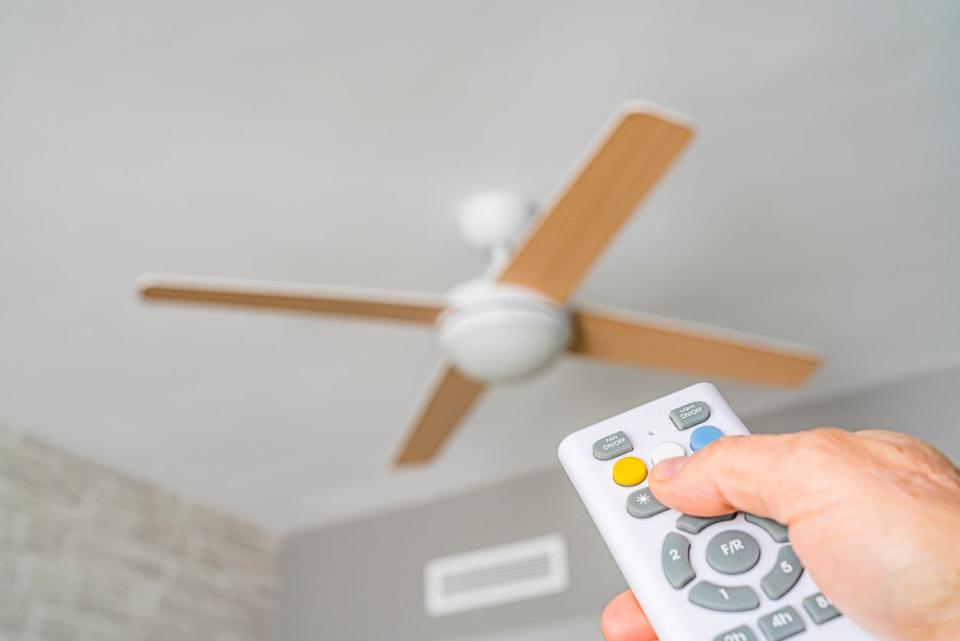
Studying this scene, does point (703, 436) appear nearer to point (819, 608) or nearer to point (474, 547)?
point (819, 608)

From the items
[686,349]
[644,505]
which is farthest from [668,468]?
[686,349]

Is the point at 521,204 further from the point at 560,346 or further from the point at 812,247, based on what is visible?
the point at 812,247

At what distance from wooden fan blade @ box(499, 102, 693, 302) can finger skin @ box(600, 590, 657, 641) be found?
0.75m

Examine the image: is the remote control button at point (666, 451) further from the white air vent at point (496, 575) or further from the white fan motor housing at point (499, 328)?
the white air vent at point (496, 575)

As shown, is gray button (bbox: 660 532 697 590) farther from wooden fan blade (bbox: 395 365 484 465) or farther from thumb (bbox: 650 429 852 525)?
wooden fan blade (bbox: 395 365 484 465)

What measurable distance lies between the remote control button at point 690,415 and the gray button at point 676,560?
8 cm

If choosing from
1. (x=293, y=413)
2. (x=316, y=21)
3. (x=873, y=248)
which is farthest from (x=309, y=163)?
(x=873, y=248)

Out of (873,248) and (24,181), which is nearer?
(24,181)

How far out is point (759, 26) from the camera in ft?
4.63

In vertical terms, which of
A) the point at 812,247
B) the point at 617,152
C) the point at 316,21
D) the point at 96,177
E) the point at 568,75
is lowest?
the point at 617,152

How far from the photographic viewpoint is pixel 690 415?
1.90 ft

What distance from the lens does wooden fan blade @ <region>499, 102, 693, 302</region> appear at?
48.0 inches

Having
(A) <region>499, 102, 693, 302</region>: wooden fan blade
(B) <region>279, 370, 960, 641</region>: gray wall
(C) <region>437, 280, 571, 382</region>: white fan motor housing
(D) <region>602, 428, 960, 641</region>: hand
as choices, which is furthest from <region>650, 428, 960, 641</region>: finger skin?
(B) <region>279, 370, 960, 641</region>: gray wall

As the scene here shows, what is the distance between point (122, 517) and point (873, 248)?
2.22 metres
